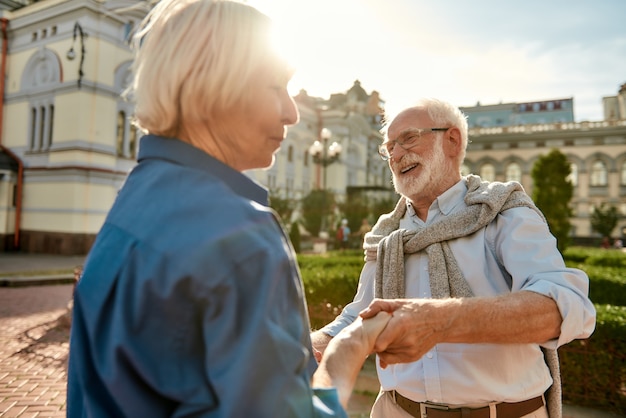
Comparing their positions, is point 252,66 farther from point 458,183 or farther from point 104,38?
point 104,38

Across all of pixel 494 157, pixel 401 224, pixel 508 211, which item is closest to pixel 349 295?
pixel 401 224

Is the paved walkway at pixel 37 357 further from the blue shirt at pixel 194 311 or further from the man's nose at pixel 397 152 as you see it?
the blue shirt at pixel 194 311

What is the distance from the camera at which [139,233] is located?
0.86m

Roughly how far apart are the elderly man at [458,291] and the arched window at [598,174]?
49156 mm

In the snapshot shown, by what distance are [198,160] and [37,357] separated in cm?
680

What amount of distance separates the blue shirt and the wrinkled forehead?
1547mm

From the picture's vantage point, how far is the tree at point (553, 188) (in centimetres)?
2127

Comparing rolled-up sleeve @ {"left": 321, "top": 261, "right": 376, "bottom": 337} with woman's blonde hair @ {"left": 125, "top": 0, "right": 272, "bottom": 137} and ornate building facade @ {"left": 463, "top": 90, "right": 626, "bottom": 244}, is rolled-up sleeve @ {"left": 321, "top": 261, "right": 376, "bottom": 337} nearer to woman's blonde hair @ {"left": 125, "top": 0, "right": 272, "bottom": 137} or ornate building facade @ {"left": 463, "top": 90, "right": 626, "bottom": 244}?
woman's blonde hair @ {"left": 125, "top": 0, "right": 272, "bottom": 137}

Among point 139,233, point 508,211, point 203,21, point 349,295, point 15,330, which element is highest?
point 203,21

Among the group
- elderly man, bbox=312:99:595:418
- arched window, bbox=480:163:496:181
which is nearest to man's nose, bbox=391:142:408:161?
elderly man, bbox=312:99:595:418

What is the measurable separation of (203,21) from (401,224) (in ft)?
5.58

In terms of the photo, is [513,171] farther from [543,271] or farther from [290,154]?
[543,271]

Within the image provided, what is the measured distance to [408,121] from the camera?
7.52ft

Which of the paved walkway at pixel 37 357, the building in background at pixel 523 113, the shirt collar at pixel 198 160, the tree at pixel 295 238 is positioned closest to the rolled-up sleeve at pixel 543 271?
the shirt collar at pixel 198 160
